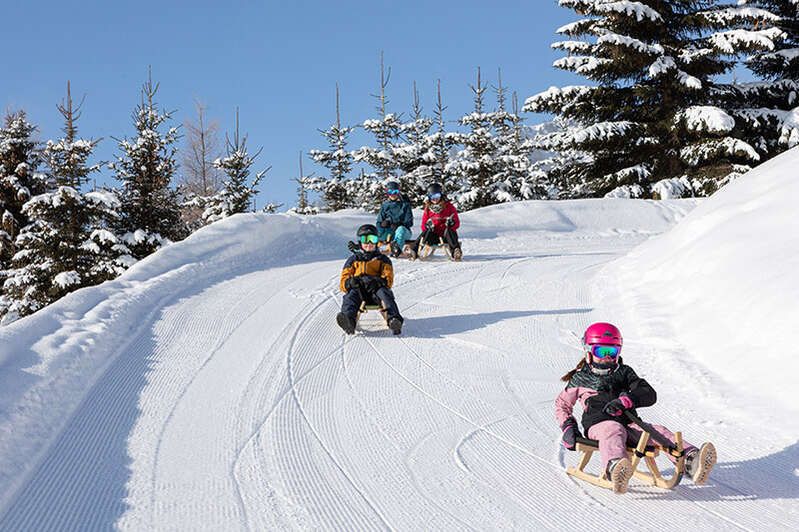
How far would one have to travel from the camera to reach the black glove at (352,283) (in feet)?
24.1

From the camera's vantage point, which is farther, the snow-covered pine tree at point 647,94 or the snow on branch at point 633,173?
the snow on branch at point 633,173

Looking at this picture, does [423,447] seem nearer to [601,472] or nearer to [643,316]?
[601,472]

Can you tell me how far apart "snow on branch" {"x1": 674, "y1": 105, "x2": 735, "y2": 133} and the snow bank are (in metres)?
10.8

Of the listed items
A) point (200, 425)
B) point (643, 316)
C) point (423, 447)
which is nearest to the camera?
point (423, 447)

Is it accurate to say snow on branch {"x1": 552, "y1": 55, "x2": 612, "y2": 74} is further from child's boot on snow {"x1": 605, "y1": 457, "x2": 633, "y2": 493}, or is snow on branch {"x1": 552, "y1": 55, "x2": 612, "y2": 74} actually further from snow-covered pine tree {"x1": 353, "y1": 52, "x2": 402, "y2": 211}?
child's boot on snow {"x1": 605, "y1": 457, "x2": 633, "y2": 493}

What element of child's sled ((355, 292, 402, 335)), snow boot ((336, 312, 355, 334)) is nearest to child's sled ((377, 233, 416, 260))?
child's sled ((355, 292, 402, 335))

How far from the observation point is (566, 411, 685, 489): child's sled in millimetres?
3621

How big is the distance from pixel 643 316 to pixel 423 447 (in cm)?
422

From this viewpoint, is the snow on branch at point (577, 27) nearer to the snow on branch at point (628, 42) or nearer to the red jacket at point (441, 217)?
the snow on branch at point (628, 42)

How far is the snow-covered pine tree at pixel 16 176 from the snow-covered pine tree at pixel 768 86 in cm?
2070

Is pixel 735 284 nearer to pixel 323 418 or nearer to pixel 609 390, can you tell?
pixel 609 390

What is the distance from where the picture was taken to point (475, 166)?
25250 millimetres

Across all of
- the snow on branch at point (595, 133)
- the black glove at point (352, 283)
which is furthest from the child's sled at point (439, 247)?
the snow on branch at point (595, 133)

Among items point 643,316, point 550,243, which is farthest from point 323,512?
point 550,243
